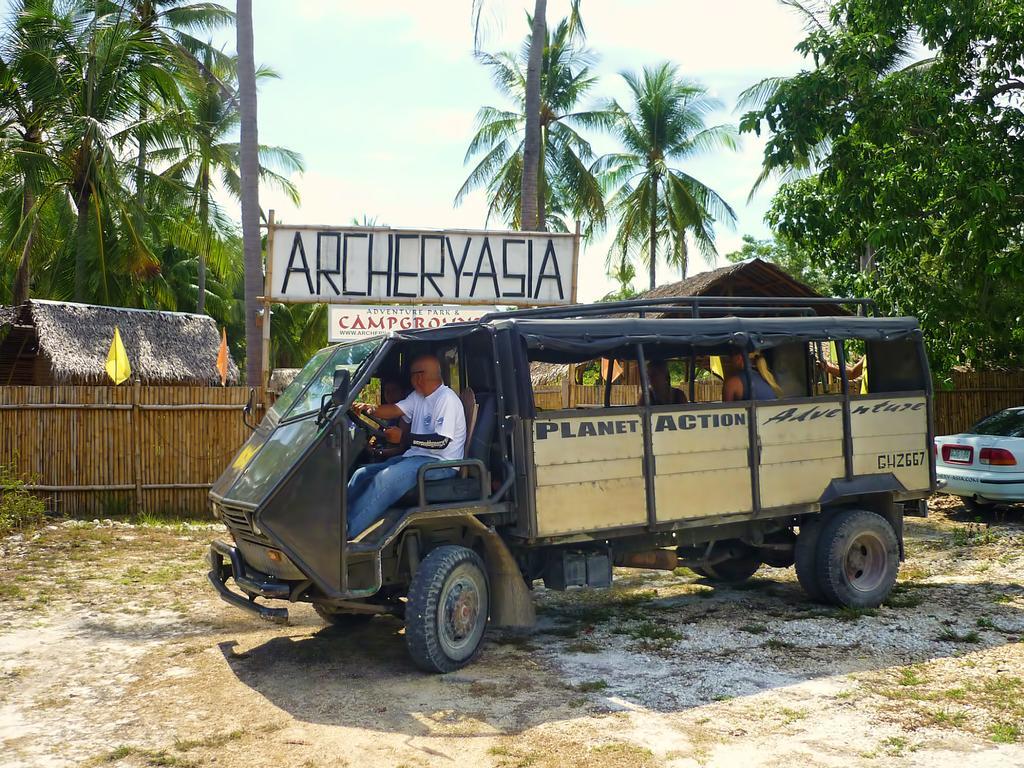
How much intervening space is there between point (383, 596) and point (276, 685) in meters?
0.95

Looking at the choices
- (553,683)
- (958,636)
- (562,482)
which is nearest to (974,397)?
(958,636)

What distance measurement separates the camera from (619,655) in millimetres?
6793

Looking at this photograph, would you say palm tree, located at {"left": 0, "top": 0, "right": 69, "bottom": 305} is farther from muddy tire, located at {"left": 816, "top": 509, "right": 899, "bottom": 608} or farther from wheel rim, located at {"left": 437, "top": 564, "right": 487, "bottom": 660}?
muddy tire, located at {"left": 816, "top": 509, "right": 899, "bottom": 608}

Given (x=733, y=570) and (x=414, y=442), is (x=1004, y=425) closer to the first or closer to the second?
(x=733, y=570)

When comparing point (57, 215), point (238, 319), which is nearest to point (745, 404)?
point (57, 215)

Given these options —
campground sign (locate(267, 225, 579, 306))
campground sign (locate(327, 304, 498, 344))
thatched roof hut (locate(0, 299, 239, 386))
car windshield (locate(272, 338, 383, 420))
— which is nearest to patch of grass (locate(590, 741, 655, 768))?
car windshield (locate(272, 338, 383, 420))

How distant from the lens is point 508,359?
22.1 ft

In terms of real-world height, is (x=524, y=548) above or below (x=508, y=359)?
below

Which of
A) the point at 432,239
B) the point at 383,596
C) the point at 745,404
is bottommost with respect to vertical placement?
the point at 383,596

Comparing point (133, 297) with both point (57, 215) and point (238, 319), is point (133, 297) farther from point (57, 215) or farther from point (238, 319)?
point (238, 319)

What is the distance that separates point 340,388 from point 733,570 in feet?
15.4

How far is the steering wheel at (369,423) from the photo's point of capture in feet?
21.7

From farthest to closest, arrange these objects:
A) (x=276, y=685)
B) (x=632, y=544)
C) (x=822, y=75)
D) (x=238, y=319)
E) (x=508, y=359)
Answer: (x=238, y=319) < (x=822, y=75) < (x=632, y=544) < (x=508, y=359) < (x=276, y=685)

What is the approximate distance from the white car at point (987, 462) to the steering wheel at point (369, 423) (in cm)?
744
